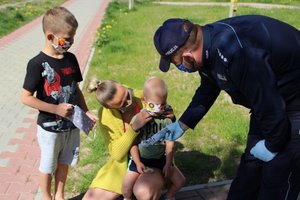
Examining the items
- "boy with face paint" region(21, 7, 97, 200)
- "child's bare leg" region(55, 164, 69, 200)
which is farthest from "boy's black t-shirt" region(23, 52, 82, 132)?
"child's bare leg" region(55, 164, 69, 200)

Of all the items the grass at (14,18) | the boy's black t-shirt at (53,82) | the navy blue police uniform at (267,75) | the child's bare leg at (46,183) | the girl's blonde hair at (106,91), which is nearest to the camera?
the navy blue police uniform at (267,75)

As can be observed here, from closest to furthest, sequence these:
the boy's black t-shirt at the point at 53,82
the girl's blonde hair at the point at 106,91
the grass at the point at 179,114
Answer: the boy's black t-shirt at the point at 53,82
the girl's blonde hair at the point at 106,91
the grass at the point at 179,114

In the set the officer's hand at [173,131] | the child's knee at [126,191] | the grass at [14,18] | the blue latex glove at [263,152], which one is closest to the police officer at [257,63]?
the blue latex glove at [263,152]

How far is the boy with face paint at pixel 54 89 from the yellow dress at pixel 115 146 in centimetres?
13

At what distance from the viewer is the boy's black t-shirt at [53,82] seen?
2.64m

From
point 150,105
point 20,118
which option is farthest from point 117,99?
point 20,118

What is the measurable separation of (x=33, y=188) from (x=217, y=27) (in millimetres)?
2403

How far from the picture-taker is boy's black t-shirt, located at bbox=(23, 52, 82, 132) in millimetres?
2643

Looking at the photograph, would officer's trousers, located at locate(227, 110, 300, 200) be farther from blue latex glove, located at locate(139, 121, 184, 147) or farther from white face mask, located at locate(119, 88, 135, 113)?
white face mask, located at locate(119, 88, 135, 113)

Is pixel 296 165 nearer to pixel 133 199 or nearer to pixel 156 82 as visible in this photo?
pixel 156 82

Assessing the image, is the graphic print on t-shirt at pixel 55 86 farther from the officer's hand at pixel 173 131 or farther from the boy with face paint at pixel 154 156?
the officer's hand at pixel 173 131

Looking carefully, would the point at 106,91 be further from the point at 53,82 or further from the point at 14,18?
the point at 14,18

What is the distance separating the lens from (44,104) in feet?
8.78

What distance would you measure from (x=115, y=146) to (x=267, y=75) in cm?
144
